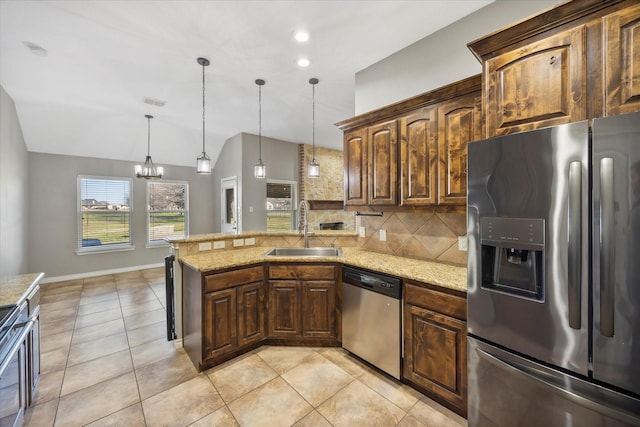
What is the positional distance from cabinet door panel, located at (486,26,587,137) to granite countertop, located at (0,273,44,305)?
307cm

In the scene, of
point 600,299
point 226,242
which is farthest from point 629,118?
point 226,242

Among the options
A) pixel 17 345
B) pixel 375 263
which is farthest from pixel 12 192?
pixel 375 263

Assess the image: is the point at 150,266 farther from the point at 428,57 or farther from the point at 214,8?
the point at 428,57

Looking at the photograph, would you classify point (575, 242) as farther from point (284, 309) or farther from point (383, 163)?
point (284, 309)

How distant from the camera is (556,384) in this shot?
1225mm

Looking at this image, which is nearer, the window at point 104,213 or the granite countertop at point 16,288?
the granite countertop at point 16,288

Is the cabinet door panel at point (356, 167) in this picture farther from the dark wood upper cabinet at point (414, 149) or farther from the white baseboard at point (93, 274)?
the white baseboard at point (93, 274)

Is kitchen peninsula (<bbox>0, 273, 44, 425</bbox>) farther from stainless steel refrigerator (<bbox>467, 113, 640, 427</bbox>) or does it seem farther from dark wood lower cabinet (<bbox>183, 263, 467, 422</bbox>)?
stainless steel refrigerator (<bbox>467, 113, 640, 427</bbox>)

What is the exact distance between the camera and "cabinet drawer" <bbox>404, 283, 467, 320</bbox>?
173 centimetres

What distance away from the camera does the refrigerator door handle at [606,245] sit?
42.0 inches

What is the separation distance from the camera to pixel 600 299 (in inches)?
43.2

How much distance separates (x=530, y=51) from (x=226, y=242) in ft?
9.95

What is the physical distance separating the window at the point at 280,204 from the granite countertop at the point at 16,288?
418 cm

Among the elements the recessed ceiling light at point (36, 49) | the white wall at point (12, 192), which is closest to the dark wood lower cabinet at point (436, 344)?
the recessed ceiling light at point (36, 49)
